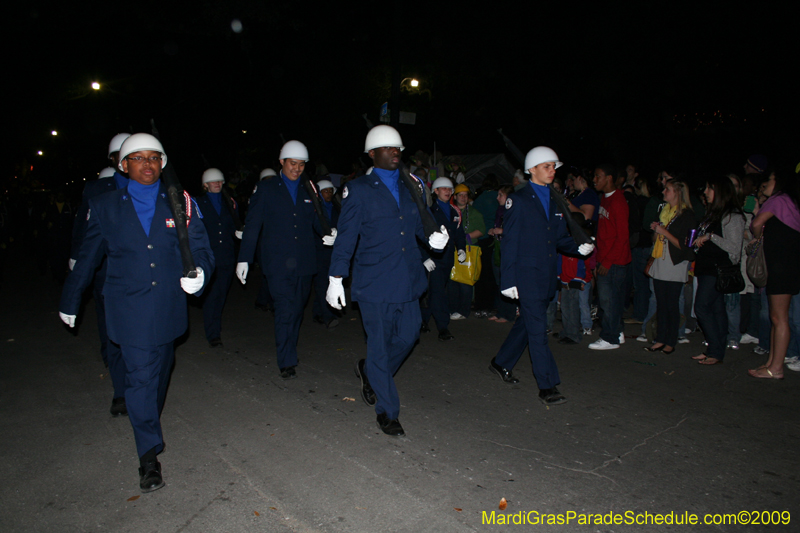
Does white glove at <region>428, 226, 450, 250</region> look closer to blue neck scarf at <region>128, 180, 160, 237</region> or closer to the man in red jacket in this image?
blue neck scarf at <region>128, 180, 160, 237</region>

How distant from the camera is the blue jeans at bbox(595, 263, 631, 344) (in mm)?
7027

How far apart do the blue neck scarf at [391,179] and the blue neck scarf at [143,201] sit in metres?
1.68

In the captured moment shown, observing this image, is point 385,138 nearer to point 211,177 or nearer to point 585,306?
point 211,177

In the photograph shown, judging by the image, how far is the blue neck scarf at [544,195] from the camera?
17.4 feet

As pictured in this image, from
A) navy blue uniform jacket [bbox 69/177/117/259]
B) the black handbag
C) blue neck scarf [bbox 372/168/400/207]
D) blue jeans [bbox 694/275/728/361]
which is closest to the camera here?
blue neck scarf [bbox 372/168/400/207]

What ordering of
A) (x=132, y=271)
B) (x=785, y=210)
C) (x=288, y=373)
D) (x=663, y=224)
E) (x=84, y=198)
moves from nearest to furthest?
(x=132, y=271) → (x=84, y=198) → (x=785, y=210) → (x=288, y=373) → (x=663, y=224)

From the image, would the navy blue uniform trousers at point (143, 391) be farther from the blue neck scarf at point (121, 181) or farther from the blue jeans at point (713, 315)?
the blue jeans at point (713, 315)

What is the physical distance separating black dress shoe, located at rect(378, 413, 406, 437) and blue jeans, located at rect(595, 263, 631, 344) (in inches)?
143

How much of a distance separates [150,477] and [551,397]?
10.9 feet

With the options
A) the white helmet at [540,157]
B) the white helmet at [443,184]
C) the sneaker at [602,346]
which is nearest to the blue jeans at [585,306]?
the sneaker at [602,346]

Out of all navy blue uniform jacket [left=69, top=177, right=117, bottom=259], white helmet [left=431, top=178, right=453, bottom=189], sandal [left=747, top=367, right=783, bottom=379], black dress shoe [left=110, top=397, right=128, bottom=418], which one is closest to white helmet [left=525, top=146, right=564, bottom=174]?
white helmet [left=431, top=178, right=453, bottom=189]

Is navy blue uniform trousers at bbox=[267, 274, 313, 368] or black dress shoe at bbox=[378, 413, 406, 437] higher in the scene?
navy blue uniform trousers at bbox=[267, 274, 313, 368]

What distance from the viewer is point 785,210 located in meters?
5.72

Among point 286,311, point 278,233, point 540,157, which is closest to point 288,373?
point 286,311
